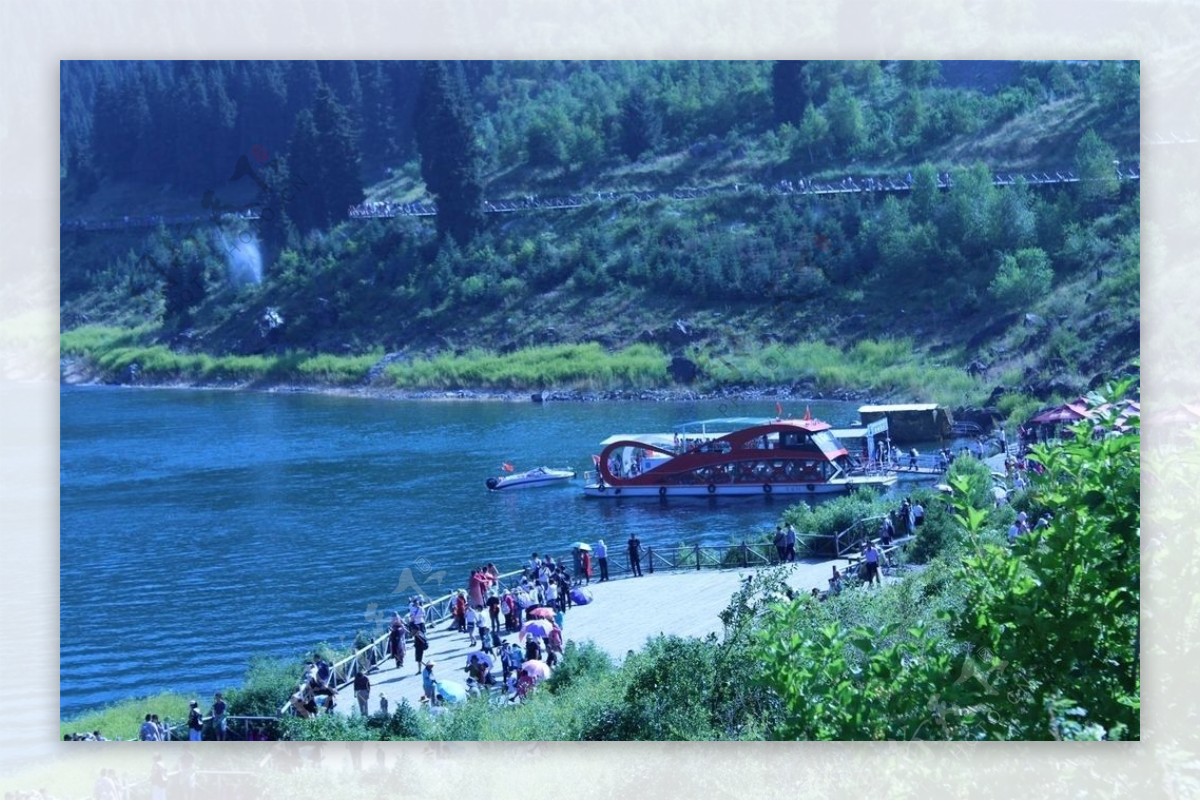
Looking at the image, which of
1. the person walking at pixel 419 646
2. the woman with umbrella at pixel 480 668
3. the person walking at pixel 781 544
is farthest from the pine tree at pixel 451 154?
the woman with umbrella at pixel 480 668

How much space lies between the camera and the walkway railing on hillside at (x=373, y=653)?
11070 mm

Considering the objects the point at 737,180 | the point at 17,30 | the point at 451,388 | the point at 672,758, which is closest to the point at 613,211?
the point at 737,180

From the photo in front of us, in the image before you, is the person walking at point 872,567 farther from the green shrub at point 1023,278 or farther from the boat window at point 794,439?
the green shrub at point 1023,278

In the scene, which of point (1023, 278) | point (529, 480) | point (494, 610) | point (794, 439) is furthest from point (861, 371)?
point (494, 610)

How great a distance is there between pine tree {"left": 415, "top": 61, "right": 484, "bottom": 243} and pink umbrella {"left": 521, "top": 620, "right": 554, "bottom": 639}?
16.3ft

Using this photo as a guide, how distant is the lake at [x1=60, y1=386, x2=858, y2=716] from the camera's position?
1213cm

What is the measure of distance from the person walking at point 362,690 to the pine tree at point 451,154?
17.5 feet

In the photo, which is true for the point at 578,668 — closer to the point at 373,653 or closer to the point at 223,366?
the point at 373,653

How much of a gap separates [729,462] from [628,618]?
3.52 meters

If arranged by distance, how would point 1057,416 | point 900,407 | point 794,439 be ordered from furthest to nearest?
point 794,439
point 900,407
point 1057,416

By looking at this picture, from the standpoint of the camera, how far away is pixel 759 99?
14.9 m

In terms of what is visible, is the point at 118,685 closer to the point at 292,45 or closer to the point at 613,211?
the point at 292,45

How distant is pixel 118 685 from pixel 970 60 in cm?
802

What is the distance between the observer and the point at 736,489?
15.0 metres
